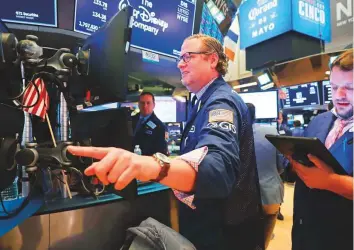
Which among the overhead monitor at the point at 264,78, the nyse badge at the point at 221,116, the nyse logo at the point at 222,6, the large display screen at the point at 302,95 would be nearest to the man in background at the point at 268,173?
the nyse badge at the point at 221,116

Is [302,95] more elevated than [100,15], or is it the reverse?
[100,15]

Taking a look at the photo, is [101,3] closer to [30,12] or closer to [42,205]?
[30,12]

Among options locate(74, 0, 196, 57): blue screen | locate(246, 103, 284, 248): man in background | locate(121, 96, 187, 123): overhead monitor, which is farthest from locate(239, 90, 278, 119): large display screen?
locate(246, 103, 284, 248): man in background

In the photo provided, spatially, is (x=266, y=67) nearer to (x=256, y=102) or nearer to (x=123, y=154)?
(x=256, y=102)

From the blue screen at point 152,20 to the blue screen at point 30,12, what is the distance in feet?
0.69

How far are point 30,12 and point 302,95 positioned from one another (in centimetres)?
514

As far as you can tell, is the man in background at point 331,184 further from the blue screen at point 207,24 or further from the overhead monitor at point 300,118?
the overhead monitor at point 300,118

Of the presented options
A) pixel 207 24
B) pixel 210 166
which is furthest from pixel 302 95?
pixel 210 166

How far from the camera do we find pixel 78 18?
2186 mm

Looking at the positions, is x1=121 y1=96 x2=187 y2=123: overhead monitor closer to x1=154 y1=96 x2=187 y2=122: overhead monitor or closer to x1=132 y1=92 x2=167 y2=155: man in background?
x1=154 y1=96 x2=187 y2=122: overhead monitor

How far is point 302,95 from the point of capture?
557cm

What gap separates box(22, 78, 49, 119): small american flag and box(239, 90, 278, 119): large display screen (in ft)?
12.9

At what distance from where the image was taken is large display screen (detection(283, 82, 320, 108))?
5324mm

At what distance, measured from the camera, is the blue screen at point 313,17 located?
5.11 m
